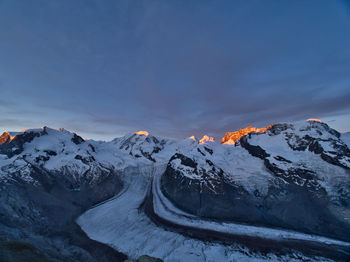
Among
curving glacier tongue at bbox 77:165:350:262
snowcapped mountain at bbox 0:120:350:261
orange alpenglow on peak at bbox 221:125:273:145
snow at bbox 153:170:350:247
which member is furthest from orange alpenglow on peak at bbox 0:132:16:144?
orange alpenglow on peak at bbox 221:125:273:145

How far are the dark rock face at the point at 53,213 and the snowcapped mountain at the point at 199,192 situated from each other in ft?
1.42

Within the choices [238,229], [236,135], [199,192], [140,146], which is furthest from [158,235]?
[236,135]

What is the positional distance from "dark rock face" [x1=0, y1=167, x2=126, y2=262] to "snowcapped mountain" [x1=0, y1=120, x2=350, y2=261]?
0.43 meters

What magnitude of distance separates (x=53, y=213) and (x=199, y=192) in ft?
197

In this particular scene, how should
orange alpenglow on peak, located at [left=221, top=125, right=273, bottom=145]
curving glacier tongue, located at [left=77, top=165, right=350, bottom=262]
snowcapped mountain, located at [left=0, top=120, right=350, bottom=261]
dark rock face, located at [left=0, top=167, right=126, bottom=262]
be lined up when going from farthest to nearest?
orange alpenglow on peak, located at [left=221, top=125, right=273, bottom=145] < snowcapped mountain, located at [left=0, top=120, right=350, bottom=261] < dark rock face, located at [left=0, top=167, right=126, bottom=262] < curving glacier tongue, located at [left=77, top=165, right=350, bottom=262]

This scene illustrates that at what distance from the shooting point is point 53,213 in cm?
5597

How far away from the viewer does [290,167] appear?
240 ft

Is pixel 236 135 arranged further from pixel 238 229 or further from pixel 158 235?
pixel 158 235

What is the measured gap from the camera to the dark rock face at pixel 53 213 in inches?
1491

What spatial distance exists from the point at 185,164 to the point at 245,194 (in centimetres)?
3387

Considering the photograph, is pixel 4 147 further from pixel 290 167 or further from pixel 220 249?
pixel 290 167

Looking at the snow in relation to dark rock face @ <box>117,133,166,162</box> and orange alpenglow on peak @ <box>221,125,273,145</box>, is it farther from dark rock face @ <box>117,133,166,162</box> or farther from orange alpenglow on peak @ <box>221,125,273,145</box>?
orange alpenglow on peak @ <box>221,125,273,145</box>

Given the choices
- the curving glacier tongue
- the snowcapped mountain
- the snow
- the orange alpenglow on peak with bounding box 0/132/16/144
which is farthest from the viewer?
the orange alpenglow on peak with bounding box 0/132/16/144

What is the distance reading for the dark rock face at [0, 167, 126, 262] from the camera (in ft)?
124
